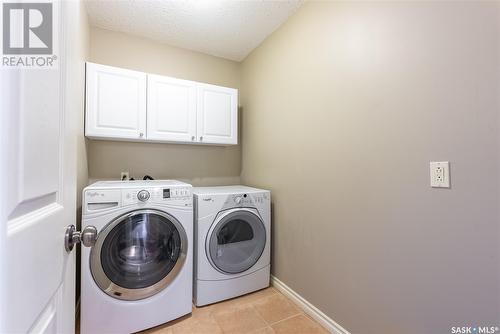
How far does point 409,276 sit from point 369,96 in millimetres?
996

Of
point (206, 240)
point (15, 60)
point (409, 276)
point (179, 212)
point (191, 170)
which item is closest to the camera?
point (15, 60)

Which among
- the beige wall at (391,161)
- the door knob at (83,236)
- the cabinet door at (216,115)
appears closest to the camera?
the door knob at (83,236)

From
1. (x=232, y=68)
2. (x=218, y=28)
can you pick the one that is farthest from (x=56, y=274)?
(x=232, y=68)

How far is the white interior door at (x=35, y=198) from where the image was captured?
1.13 feet

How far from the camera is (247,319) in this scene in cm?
170

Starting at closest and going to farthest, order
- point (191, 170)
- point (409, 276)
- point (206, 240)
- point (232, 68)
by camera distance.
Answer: point (409, 276)
point (206, 240)
point (191, 170)
point (232, 68)

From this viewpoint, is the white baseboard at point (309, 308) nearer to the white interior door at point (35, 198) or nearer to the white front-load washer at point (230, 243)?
the white front-load washer at point (230, 243)

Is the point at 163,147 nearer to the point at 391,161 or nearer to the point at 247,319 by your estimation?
the point at 247,319

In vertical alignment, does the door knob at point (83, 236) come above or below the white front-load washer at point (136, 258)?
above

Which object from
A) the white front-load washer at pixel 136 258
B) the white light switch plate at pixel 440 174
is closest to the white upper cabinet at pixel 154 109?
the white front-load washer at pixel 136 258

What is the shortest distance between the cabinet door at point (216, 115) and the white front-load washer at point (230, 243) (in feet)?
2.17

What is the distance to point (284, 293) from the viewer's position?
201cm

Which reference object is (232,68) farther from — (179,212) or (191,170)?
(179,212)

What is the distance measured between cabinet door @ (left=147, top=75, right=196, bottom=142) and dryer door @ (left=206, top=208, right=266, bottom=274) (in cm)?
88
